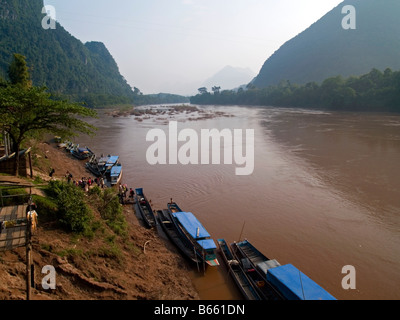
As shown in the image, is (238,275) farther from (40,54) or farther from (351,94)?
(40,54)

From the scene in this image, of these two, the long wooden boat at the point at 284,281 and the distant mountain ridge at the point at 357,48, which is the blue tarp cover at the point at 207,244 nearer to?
the long wooden boat at the point at 284,281

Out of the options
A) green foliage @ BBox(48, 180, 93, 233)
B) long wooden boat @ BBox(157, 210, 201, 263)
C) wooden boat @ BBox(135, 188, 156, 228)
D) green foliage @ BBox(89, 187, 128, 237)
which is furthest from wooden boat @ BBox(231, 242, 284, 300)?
green foliage @ BBox(48, 180, 93, 233)

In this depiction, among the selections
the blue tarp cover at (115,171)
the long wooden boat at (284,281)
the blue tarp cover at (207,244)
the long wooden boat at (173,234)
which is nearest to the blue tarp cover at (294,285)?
the long wooden boat at (284,281)

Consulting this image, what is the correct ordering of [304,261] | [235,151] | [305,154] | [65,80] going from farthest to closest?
1. [65,80]
2. [235,151]
3. [305,154]
4. [304,261]

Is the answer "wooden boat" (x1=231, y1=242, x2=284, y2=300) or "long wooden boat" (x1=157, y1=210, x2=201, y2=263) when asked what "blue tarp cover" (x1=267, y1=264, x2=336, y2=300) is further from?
"long wooden boat" (x1=157, y1=210, x2=201, y2=263)

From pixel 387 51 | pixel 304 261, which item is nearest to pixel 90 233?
pixel 304 261

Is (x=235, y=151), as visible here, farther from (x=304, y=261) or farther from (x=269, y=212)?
(x=304, y=261)

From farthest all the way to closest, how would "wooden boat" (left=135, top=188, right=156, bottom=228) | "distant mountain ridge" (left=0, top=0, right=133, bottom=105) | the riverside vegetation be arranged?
1. "distant mountain ridge" (left=0, top=0, right=133, bottom=105)
2. "wooden boat" (left=135, top=188, right=156, bottom=228)
3. the riverside vegetation
